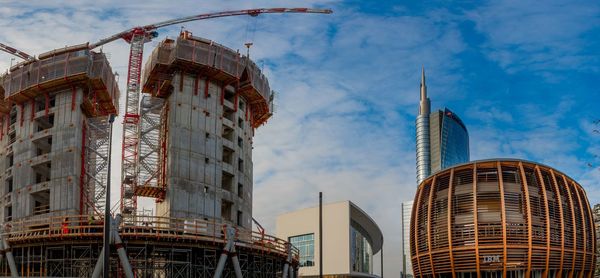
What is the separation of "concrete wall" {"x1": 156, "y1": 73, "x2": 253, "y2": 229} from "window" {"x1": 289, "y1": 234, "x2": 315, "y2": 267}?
5002cm

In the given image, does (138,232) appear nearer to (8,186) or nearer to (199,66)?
(199,66)

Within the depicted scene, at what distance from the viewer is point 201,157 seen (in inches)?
2849

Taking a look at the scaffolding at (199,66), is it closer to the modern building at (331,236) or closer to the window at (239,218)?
the window at (239,218)

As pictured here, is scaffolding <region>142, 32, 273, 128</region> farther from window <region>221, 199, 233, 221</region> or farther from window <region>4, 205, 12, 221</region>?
window <region>4, 205, 12, 221</region>

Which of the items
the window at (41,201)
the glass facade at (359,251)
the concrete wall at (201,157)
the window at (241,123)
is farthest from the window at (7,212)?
the glass facade at (359,251)

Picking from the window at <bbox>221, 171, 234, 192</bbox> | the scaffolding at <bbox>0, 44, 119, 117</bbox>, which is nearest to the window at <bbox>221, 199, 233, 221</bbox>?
the window at <bbox>221, 171, 234, 192</bbox>

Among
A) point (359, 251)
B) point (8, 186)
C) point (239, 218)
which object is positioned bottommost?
point (359, 251)

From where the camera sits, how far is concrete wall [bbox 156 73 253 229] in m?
70.6

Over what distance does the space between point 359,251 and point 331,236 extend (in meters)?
11.1

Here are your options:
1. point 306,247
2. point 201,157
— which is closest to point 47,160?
point 201,157

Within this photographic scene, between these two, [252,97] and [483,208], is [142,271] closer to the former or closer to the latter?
[252,97]

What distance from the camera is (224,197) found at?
242 feet

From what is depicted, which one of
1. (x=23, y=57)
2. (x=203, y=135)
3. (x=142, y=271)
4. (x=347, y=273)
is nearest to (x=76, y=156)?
(x=203, y=135)

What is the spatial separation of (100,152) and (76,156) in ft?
25.7
